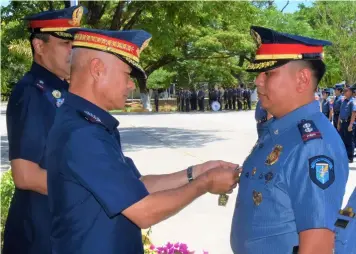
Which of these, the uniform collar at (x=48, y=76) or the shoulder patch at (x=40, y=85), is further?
Result: the uniform collar at (x=48, y=76)

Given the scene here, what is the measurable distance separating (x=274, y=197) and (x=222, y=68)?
3622 centimetres

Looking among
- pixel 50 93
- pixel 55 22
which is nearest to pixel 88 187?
pixel 50 93

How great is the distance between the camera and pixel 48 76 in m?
2.93

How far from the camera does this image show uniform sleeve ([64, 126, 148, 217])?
1.88 m

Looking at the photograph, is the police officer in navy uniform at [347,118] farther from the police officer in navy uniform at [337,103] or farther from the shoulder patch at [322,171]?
the shoulder patch at [322,171]

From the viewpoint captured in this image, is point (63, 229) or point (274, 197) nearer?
point (63, 229)

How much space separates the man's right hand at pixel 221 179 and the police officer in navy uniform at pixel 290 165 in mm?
54

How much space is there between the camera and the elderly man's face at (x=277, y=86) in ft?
7.48

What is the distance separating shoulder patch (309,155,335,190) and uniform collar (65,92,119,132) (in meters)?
0.74

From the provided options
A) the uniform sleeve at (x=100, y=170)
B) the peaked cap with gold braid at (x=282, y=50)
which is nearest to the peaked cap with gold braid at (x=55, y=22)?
the peaked cap with gold braid at (x=282, y=50)

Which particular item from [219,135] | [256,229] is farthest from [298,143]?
[219,135]

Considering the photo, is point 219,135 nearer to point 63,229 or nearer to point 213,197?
point 213,197

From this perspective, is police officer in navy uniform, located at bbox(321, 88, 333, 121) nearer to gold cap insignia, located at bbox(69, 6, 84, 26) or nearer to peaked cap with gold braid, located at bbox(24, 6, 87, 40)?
gold cap insignia, located at bbox(69, 6, 84, 26)

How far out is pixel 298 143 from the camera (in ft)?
6.96
